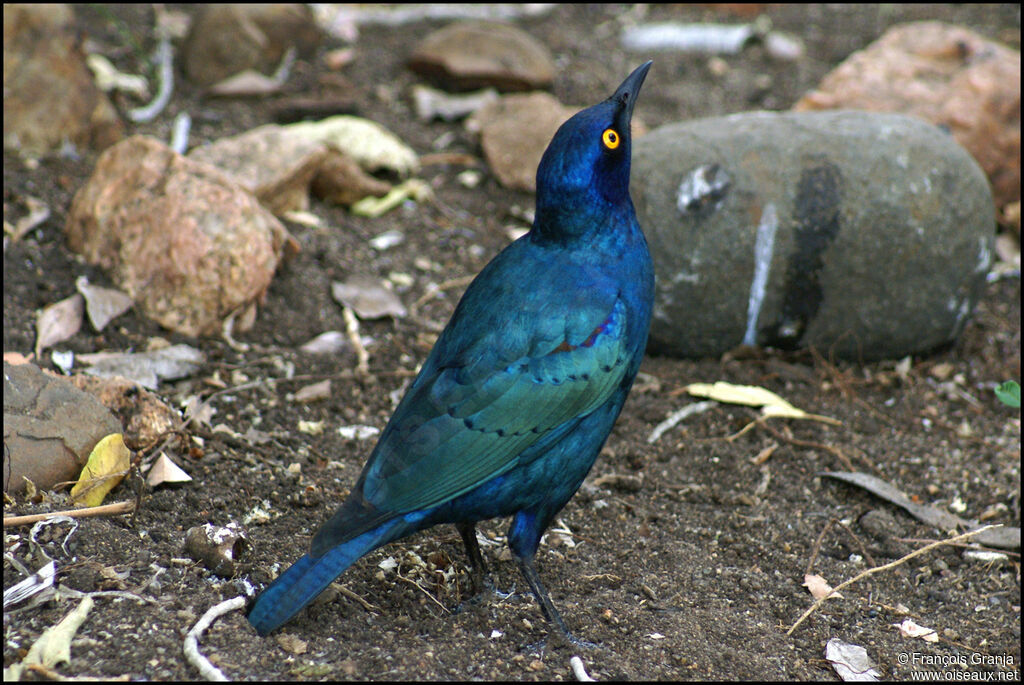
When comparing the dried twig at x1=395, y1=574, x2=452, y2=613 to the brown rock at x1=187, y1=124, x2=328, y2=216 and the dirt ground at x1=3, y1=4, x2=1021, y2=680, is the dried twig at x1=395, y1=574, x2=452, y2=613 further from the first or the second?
the brown rock at x1=187, y1=124, x2=328, y2=216

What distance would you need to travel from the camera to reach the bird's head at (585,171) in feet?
9.41

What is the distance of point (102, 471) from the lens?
9.96 ft

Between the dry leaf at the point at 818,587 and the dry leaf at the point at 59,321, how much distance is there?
112 inches

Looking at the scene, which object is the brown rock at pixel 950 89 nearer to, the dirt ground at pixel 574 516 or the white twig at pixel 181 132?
the dirt ground at pixel 574 516

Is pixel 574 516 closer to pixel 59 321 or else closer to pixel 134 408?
pixel 134 408

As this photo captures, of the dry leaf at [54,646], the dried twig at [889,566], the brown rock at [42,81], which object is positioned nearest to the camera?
the dry leaf at [54,646]

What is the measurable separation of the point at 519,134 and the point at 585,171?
291 cm

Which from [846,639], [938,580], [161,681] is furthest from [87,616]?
[938,580]

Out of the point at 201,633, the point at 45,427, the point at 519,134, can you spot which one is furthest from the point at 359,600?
the point at 519,134

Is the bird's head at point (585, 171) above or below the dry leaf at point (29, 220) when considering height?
above

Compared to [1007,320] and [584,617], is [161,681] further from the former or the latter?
[1007,320]

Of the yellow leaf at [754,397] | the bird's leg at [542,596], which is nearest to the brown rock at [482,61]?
the yellow leaf at [754,397]

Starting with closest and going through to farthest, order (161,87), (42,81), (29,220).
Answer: (29,220)
(42,81)
(161,87)

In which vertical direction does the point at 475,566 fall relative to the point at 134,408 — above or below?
below
